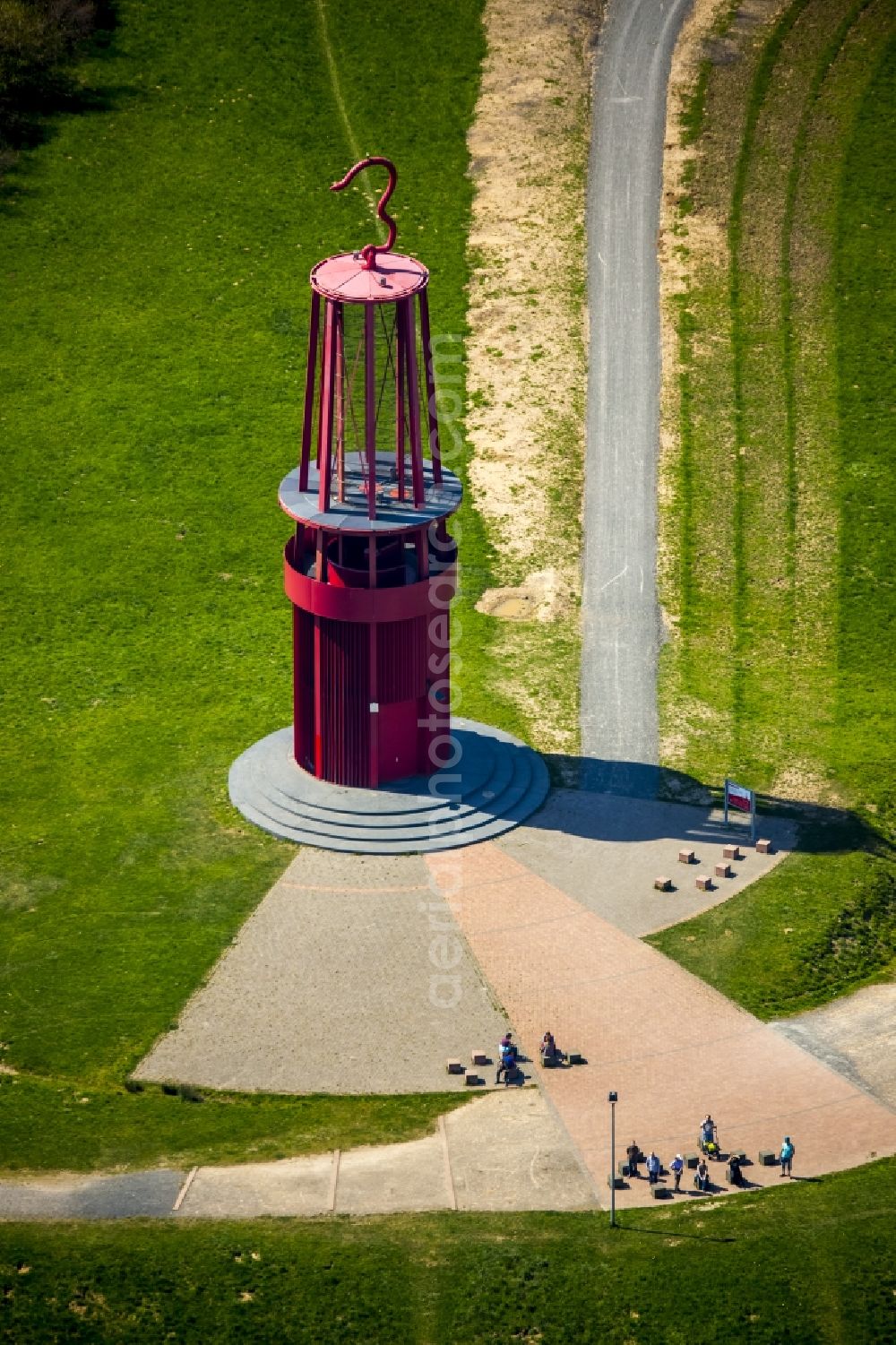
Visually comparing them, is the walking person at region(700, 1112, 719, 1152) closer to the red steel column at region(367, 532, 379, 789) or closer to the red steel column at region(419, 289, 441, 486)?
the red steel column at region(367, 532, 379, 789)

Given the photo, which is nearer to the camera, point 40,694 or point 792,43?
point 40,694

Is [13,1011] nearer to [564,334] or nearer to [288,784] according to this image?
[288,784]

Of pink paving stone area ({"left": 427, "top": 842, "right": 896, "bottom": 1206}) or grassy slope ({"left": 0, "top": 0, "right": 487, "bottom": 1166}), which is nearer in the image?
pink paving stone area ({"left": 427, "top": 842, "right": 896, "bottom": 1206})

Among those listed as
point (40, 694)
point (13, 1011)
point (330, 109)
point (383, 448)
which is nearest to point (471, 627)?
point (383, 448)

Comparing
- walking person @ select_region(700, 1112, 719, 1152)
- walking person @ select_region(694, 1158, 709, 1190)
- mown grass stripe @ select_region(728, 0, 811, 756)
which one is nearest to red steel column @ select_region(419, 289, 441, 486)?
mown grass stripe @ select_region(728, 0, 811, 756)

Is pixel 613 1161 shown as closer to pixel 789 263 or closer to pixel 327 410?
pixel 327 410
